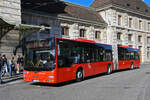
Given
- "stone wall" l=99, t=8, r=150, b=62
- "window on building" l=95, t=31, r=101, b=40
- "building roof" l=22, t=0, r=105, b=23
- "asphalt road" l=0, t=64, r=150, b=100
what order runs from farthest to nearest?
"stone wall" l=99, t=8, r=150, b=62 → "window on building" l=95, t=31, r=101, b=40 → "building roof" l=22, t=0, r=105, b=23 → "asphalt road" l=0, t=64, r=150, b=100

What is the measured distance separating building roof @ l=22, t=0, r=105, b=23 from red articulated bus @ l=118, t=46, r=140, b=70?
9326mm

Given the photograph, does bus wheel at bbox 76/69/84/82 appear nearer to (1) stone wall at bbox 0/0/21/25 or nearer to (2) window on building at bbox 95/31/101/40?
(1) stone wall at bbox 0/0/21/25

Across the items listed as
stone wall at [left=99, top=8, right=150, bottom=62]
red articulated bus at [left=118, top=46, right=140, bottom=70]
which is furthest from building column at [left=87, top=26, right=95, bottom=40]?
red articulated bus at [left=118, top=46, right=140, bottom=70]

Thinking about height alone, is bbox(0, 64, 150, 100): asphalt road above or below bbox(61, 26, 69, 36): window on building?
below

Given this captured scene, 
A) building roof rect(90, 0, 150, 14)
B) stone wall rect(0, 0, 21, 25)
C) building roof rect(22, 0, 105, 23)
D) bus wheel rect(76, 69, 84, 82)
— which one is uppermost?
building roof rect(90, 0, 150, 14)

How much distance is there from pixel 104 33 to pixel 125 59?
39.8ft

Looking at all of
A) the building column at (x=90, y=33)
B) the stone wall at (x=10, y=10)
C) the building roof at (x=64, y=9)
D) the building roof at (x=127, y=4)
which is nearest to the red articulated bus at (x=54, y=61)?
the stone wall at (x=10, y=10)

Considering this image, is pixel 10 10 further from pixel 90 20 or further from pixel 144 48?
pixel 144 48

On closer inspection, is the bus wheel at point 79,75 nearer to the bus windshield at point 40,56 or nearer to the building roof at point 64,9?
the bus windshield at point 40,56

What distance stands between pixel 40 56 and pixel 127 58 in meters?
13.2

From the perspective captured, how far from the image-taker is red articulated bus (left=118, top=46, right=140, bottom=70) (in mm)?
19355

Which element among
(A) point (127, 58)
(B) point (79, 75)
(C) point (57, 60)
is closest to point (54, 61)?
(C) point (57, 60)

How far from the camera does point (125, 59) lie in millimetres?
20250

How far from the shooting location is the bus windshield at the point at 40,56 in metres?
9.88
